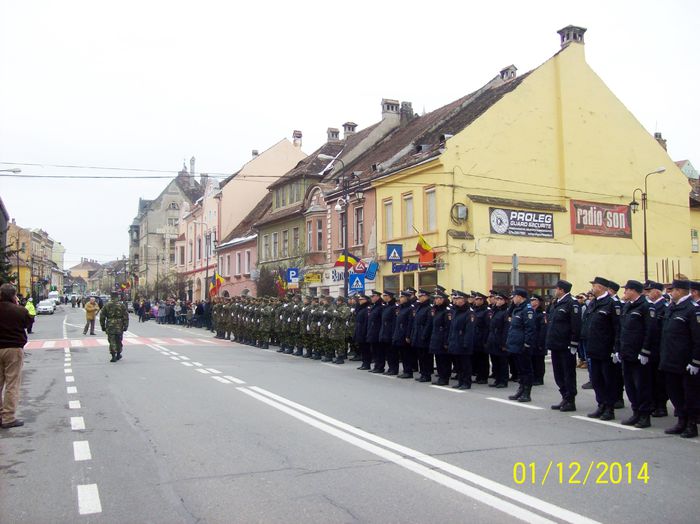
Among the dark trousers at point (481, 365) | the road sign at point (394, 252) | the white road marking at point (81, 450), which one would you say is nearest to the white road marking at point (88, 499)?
the white road marking at point (81, 450)

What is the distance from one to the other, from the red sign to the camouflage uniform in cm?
2038

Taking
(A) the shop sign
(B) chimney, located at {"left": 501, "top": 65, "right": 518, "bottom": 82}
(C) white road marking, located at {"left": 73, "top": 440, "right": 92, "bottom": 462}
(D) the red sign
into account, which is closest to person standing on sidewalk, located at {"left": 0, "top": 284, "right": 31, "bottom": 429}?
(C) white road marking, located at {"left": 73, "top": 440, "right": 92, "bottom": 462}

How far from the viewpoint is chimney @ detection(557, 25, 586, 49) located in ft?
104

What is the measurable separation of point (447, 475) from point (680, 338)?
153 inches

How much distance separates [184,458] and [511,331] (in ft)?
21.2

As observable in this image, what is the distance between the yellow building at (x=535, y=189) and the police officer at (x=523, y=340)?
14.7 metres

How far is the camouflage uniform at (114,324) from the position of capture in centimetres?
1748

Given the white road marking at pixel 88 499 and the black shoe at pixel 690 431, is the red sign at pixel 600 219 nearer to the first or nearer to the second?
the black shoe at pixel 690 431

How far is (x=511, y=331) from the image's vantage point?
11477 mm

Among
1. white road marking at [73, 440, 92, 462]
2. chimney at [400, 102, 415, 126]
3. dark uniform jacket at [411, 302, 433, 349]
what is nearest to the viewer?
white road marking at [73, 440, 92, 462]

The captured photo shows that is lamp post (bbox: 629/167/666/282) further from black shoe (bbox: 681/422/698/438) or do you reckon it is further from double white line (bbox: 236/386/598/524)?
double white line (bbox: 236/386/598/524)

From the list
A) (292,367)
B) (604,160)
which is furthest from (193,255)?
(292,367)

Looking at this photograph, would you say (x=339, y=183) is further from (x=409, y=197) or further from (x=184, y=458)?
(x=184, y=458)
